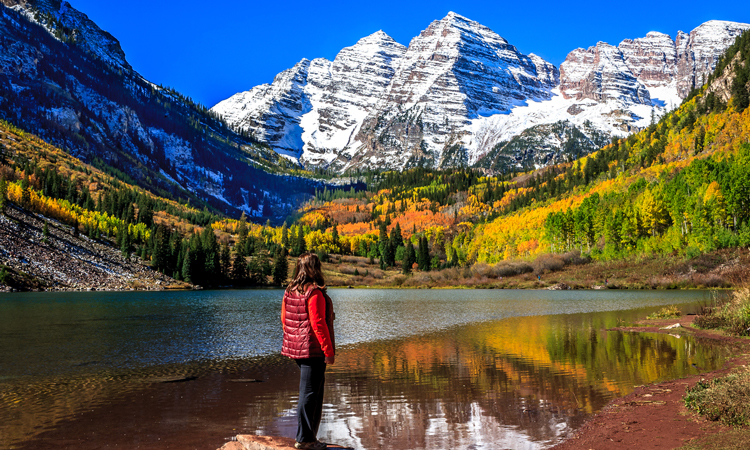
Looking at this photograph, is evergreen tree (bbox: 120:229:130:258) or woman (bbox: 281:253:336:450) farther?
evergreen tree (bbox: 120:229:130:258)

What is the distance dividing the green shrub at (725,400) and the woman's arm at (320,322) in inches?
350

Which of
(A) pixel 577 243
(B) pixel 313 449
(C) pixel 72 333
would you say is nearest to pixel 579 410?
(B) pixel 313 449

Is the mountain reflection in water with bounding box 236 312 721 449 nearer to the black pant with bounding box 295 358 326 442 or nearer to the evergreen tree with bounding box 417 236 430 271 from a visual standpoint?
the black pant with bounding box 295 358 326 442

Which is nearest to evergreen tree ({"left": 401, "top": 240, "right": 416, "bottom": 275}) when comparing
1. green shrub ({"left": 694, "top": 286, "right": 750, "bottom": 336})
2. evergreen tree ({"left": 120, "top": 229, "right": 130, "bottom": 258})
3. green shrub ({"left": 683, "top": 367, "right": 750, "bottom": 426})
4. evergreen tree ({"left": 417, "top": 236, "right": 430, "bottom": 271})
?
evergreen tree ({"left": 417, "top": 236, "right": 430, "bottom": 271})

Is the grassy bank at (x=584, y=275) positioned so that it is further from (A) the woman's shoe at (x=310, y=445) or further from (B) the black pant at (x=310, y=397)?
(A) the woman's shoe at (x=310, y=445)

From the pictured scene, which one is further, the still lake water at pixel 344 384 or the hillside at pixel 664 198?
the hillside at pixel 664 198

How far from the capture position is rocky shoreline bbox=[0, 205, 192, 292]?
3561 inches

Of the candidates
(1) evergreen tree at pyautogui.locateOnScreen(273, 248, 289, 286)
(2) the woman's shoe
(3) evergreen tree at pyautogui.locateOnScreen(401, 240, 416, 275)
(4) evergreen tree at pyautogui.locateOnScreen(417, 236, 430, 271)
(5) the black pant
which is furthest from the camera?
(4) evergreen tree at pyautogui.locateOnScreen(417, 236, 430, 271)

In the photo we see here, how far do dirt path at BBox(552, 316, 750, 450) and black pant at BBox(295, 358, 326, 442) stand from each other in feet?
17.7

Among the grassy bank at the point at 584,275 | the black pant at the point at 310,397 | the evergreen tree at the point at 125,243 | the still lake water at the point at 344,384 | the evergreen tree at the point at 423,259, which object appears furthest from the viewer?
the evergreen tree at the point at 423,259

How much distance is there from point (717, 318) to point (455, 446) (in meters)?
24.1

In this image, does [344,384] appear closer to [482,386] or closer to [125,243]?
[482,386]

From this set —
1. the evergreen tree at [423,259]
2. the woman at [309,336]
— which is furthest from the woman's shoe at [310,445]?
the evergreen tree at [423,259]

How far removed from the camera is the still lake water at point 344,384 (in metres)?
11.8
